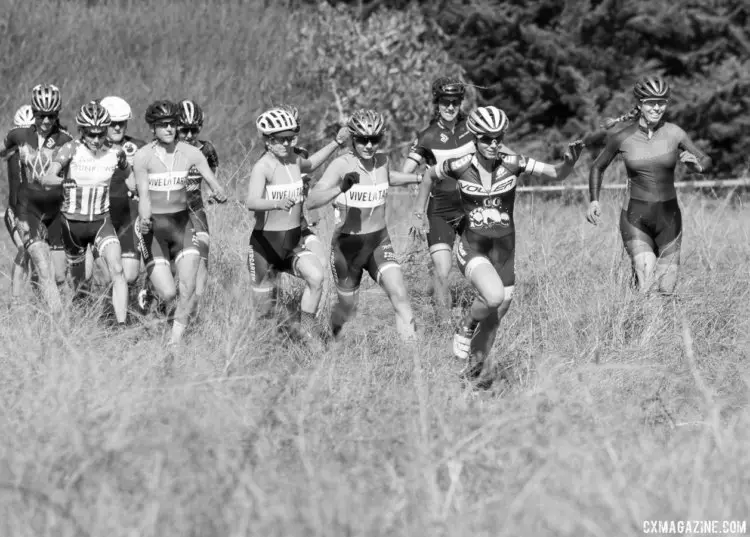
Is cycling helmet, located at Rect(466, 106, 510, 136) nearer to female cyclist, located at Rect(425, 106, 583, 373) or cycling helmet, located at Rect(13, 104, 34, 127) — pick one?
female cyclist, located at Rect(425, 106, 583, 373)

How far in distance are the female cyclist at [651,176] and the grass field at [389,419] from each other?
0.37 m

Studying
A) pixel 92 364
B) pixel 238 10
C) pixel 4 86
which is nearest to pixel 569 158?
pixel 92 364

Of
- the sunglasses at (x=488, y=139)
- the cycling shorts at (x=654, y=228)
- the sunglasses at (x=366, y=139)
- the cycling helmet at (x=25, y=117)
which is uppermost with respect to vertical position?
the sunglasses at (x=488, y=139)

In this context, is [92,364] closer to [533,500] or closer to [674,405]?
[533,500]

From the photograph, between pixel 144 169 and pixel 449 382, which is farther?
pixel 144 169

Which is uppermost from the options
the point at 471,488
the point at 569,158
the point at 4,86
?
the point at 569,158

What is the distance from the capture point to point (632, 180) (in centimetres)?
1089

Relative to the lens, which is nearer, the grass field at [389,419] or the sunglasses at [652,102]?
the grass field at [389,419]

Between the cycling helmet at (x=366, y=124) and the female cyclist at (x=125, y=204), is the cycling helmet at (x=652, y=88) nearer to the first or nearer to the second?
the cycling helmet at (x=366, y=124)

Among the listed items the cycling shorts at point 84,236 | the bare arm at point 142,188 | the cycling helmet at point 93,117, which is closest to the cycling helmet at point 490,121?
the bare arm at point 142,188

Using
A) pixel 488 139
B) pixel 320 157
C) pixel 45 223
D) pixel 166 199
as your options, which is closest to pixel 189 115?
pixel 166 199

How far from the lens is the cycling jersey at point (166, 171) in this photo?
10.3 metres

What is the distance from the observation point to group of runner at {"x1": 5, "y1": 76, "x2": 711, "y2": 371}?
30.9 feet

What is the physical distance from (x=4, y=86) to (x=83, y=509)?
1461 cm
